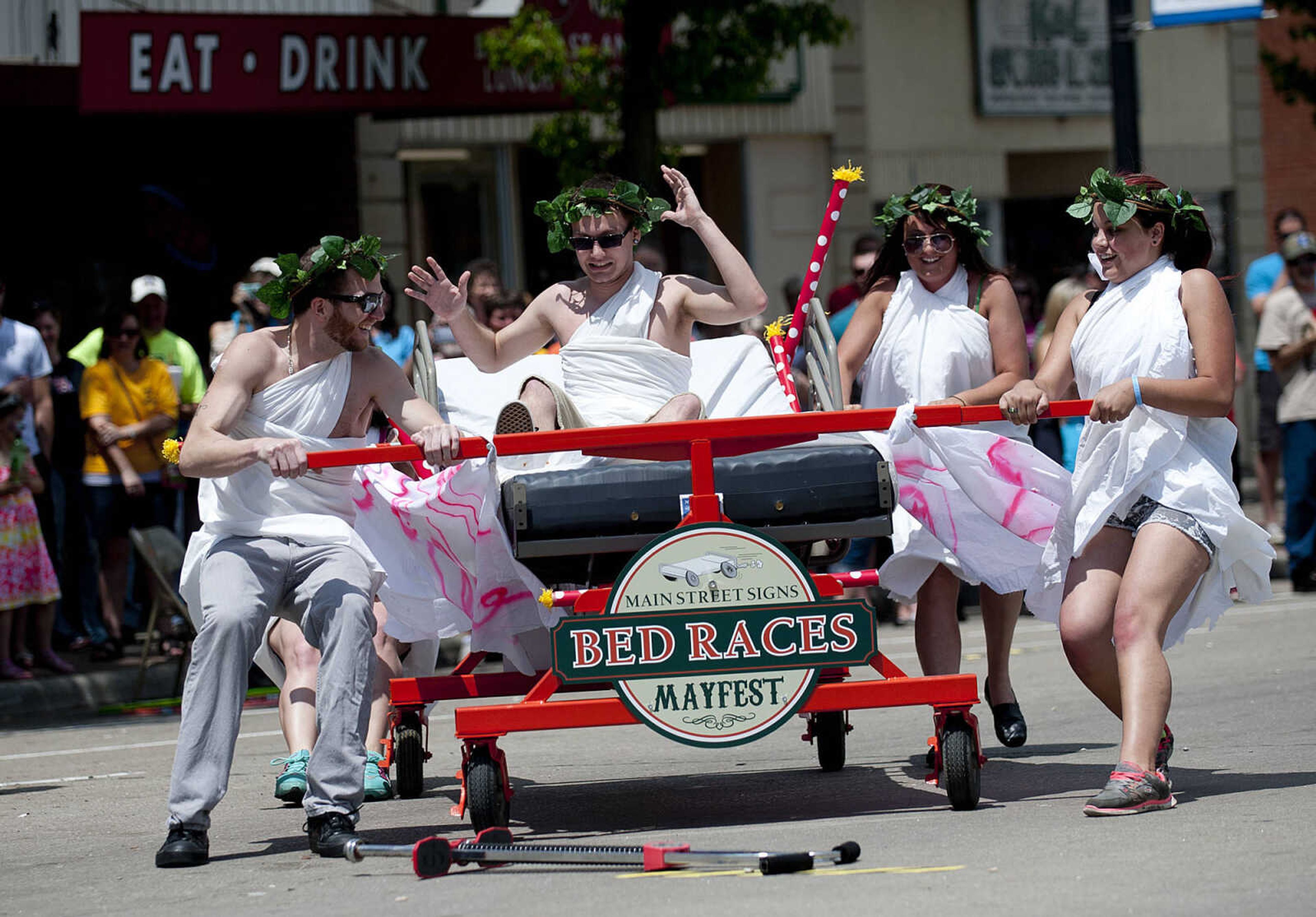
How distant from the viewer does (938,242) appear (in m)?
7.38

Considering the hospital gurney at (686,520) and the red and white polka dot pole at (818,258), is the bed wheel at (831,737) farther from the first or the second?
the red and white polka dot pole at (818,258)

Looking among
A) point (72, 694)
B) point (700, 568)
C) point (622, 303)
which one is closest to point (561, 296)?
point (622, 303)

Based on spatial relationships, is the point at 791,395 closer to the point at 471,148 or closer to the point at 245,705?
the point at 245,705

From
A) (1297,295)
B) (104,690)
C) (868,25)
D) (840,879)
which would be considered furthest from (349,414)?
(868,25)

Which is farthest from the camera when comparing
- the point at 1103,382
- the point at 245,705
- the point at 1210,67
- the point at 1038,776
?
the point at 1210,67

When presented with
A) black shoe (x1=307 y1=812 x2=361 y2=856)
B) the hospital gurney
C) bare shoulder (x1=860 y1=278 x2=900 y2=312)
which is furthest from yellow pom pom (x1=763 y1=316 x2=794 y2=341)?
black shoe (x1=307 y1=812 x2=361 y2=856)

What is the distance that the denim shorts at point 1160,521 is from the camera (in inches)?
241

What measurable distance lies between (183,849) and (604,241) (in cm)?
254

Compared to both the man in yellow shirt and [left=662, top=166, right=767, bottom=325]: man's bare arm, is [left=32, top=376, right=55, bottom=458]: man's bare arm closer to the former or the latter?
the man in yellow shirt

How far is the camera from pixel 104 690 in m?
11.3

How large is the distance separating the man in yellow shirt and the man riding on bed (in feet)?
17.9

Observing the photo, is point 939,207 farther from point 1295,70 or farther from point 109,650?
point 1295,70

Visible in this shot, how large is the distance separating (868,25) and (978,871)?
17.0 meters

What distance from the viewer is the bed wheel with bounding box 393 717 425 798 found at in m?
7.03
